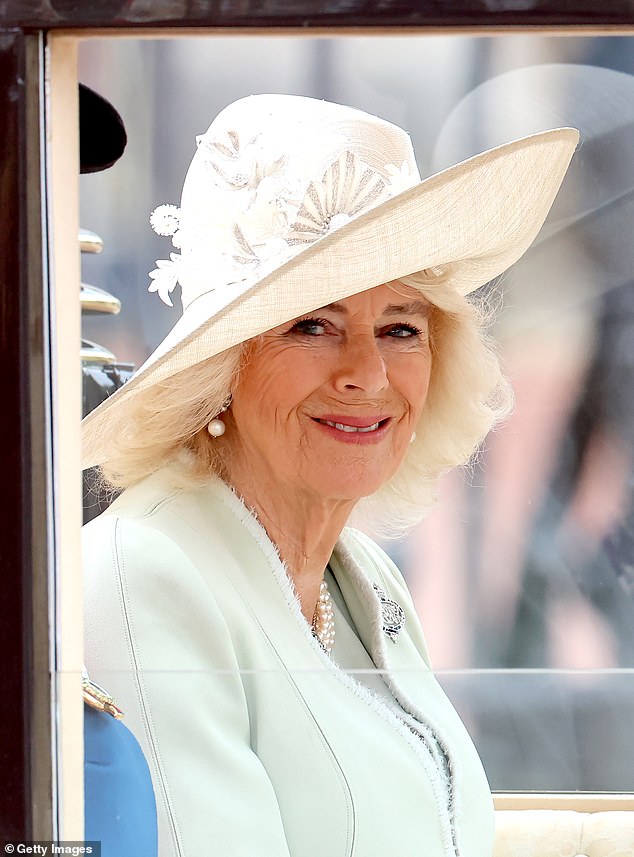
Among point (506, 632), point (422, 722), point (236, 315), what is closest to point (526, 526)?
point (506, 632)

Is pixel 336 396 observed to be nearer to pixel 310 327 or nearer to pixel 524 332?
pixel 310 327

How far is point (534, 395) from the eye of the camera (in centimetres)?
88

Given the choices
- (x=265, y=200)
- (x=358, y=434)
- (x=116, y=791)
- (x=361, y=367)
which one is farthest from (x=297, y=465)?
(x=116, y=791)

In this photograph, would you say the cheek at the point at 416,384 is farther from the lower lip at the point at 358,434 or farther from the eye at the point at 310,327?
the eye at the point at 310,327

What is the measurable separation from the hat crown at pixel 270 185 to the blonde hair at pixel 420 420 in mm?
100

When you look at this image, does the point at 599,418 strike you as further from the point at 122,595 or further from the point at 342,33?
the point at 122,595

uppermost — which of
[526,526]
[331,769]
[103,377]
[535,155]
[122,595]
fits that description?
[535,155]

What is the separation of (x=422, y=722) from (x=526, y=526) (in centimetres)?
24

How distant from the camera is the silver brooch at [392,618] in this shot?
1.02 metres

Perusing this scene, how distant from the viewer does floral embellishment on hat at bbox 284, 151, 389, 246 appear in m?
1.00

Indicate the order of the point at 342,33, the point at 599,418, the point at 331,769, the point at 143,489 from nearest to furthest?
the point at 342,33, the point at 599,418, the point at 331,769, the point at 143,489

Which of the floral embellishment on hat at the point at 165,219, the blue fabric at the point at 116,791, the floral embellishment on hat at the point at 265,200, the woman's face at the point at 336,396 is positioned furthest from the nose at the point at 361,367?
the blue fabric at the point at 116,791

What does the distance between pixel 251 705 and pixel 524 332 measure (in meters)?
0.41

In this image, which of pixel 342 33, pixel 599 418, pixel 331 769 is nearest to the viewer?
pixel 342 33
